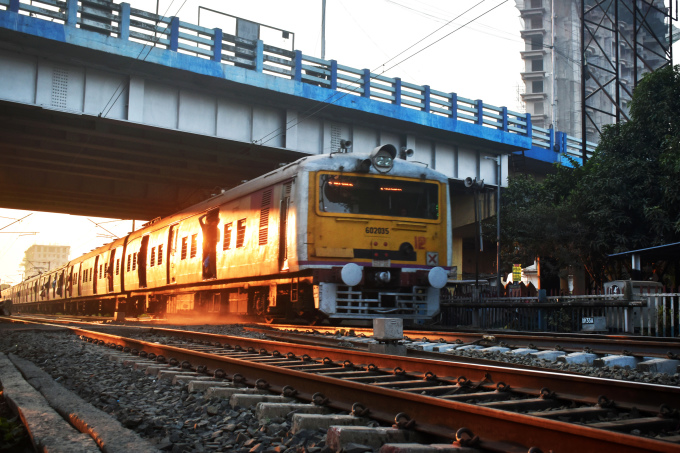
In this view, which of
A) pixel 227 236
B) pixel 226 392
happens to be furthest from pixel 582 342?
pixel 227 236

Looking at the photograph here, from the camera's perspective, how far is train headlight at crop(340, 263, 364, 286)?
11.4 metres

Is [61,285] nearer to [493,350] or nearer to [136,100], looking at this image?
[136,100]

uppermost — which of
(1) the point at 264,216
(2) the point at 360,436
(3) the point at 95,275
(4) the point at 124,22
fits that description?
(4) the point at 124,22

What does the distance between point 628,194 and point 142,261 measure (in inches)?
624

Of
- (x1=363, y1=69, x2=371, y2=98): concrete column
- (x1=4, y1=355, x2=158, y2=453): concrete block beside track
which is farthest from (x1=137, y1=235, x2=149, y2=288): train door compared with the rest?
(x1=4, y1=355, x2=158, y2=453): concrete block beside track

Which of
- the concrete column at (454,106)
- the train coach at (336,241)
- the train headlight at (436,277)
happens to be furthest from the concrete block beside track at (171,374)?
the concrete column at (454,106)

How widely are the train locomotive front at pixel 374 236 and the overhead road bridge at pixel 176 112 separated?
6.02m

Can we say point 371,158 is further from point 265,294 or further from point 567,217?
point 567,217

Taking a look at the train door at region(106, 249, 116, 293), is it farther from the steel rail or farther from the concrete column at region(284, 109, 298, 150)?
the steel rail

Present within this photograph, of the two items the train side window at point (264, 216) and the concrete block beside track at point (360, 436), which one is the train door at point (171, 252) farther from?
the concrete block beside track at point (360, 436)

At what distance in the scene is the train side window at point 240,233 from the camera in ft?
45.2

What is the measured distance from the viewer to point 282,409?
163 inches

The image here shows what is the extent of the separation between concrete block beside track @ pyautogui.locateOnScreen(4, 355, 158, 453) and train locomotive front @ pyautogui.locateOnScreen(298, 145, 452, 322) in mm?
6501

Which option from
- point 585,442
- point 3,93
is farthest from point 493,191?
point 585,442
